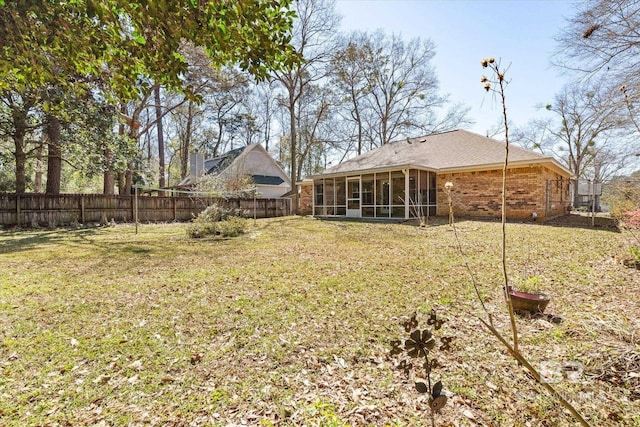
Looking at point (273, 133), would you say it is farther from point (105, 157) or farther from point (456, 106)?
point (105, 157)

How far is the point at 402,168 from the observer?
1279 cm

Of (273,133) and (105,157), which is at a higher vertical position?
(273,133)

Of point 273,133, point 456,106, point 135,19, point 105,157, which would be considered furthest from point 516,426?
point 273,133

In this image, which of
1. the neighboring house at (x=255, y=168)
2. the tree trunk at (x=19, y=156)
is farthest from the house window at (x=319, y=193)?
the tree trunk at (x=19, y=156)

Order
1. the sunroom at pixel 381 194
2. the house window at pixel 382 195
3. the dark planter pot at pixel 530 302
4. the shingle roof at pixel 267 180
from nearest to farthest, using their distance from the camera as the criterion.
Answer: the dark planter pot at pixel 530 302 < the sunroom at pixel 381 194 < the house window at pixel 382 195 < the shingle roof at pixel 267 180

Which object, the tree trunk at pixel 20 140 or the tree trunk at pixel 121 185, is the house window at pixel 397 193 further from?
the tree trunk at pixel 121 185

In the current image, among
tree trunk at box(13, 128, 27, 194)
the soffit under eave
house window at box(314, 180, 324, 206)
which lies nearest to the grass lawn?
the soffit under eave

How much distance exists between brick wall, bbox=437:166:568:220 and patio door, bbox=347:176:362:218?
3.90 m

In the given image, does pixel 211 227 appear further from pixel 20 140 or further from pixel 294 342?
pixel 20 140

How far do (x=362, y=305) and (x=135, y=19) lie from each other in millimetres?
3787

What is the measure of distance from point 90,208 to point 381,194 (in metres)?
13.9

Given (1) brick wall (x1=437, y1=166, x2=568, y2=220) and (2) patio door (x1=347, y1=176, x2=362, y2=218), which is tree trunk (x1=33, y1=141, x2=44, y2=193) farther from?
(1) brick wall (x1=437, y1=166, x2=568, y2=220)

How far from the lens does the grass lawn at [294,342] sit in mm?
2117

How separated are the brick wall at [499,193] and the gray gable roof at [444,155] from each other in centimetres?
49
